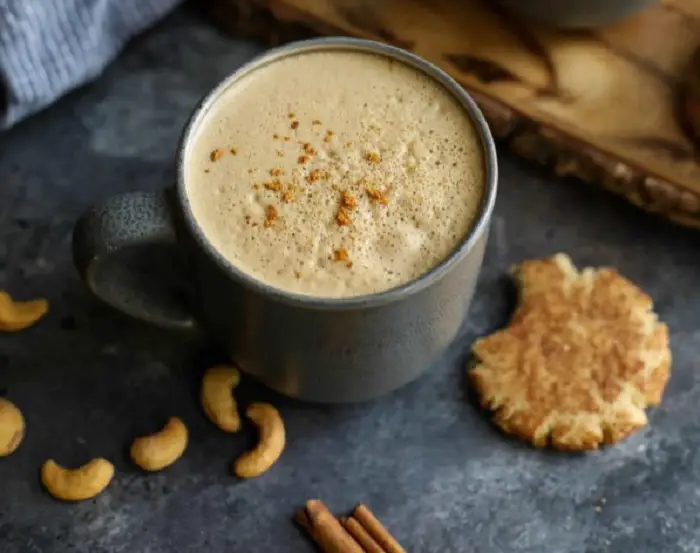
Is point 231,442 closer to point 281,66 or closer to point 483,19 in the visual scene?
point 281,66

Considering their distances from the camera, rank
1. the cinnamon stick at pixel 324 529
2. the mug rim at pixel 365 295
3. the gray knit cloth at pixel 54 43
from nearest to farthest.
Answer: the mug rim at pixel 365 295 → the cinnamon stick at pixel 324 529 → the gray knit cloth at pixel 54 43

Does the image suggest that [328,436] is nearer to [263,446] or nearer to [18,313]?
[263,446]

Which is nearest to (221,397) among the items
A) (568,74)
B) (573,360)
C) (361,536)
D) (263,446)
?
(263,446)

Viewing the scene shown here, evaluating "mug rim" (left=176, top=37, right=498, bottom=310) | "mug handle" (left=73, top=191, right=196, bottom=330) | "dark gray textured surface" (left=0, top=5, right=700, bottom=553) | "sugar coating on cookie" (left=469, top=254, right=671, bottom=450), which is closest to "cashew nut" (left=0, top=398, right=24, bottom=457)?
"dark gray textured surface" (left=0, top=5, right=700, bottom=553)

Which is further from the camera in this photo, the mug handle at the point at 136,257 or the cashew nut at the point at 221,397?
the cashew nut at the point at 221,397

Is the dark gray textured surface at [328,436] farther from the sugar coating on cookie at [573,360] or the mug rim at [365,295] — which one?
the mug rim at [365,295]

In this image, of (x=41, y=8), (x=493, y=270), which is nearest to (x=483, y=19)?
(x=493, y=270)

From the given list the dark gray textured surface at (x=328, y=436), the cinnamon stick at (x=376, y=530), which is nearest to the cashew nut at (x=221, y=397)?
the dark gray textured surface at (x=328, y=436)
